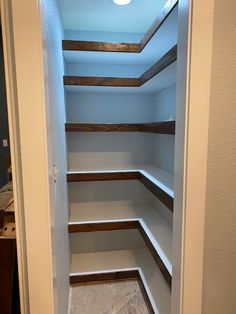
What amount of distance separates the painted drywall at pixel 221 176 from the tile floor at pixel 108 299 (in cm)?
102

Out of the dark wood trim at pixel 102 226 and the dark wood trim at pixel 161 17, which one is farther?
the dark wood trim at pixel 102 226

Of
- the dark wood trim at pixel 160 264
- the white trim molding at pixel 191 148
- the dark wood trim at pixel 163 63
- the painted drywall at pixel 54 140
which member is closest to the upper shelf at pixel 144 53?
the dark wood trim at pixel 163 63

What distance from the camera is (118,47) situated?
1771 mm

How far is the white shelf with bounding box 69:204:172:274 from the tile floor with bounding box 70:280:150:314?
57cm

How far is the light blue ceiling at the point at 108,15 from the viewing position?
5.37ft

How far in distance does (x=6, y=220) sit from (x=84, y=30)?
6.02 feet

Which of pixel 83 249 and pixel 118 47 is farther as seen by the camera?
pixel 83 249

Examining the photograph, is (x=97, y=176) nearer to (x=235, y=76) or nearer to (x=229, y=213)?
(x=229, y=213)

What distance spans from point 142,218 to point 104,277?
24.0 inches

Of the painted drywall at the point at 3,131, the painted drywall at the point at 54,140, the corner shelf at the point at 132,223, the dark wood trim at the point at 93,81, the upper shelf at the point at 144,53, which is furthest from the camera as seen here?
the painted drywall at the point at 3,131

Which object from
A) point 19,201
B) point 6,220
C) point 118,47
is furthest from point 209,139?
point 118,47

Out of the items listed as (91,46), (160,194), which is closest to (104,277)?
(160,194)

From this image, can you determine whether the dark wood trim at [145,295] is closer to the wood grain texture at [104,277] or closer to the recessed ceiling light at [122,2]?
the wood grain texture at [104,277]

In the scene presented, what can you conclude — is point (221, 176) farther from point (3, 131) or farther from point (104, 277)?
point (3, 131)
